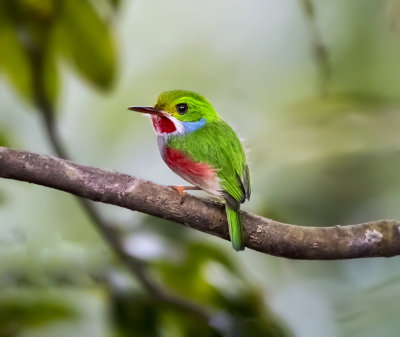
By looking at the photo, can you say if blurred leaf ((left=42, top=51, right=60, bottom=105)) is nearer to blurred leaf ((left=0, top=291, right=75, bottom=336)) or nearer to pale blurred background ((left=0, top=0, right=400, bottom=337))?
pale blurred background ((left=0, top=0, right=400, bottom=337))

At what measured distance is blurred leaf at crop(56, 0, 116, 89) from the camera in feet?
4.81

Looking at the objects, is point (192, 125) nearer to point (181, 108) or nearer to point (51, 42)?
point (181, 108)

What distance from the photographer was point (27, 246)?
1285mm

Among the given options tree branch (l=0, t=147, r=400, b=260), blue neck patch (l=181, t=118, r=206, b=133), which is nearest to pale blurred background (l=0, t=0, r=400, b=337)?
blue neck patch (l=181, t=118, r=206, b=133)

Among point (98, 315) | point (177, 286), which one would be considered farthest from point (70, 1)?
point (98, 315)

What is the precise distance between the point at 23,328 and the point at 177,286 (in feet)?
1.08

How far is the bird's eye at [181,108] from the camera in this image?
0.96 meters

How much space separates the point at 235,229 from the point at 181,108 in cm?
21

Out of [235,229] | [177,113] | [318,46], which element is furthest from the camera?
[318,46]

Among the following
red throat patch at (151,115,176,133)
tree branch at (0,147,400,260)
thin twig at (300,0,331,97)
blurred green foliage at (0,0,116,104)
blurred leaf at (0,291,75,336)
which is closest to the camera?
tree branch at (0,147,400,260)

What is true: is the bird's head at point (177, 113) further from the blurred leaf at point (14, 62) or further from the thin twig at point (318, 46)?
the blurred leaf at point (14, 62)

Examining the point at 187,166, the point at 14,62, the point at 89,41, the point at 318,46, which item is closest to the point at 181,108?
the point at 187,166

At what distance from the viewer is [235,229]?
2.79 feet

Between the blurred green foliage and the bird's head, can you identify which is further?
the blurred green foliage
